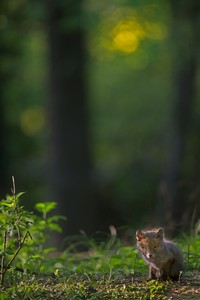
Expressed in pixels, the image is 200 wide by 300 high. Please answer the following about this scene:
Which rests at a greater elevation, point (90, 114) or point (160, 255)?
point (160, 255)

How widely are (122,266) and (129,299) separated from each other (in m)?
1.39

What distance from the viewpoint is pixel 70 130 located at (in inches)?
639

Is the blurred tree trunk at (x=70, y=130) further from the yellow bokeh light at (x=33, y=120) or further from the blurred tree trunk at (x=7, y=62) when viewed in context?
the yellow bokeh light at (x=33, y=120)

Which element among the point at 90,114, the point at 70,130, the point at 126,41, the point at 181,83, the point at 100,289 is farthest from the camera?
the point at 126,41

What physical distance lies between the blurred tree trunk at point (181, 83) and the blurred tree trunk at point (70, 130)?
1.80 meters

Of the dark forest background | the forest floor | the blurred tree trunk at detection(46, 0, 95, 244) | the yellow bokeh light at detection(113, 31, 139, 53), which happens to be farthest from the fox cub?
the yellow bokeh light at detection(113, 31, 139, 53)

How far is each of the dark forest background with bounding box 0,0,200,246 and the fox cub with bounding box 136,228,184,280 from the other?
4.78m

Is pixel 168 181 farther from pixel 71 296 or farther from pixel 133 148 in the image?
pixel 71 296

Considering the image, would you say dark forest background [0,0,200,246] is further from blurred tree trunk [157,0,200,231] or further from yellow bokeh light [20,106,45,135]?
yellow bokeh light [20,106,45,135]

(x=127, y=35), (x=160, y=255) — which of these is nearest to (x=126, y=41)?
(x=127, y=35)

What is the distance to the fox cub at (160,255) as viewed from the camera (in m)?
5.29

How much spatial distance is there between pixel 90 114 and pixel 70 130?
1385 millimetres

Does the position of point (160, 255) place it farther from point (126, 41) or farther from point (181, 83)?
point (126, 41)

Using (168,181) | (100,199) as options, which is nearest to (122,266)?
(168,181)
